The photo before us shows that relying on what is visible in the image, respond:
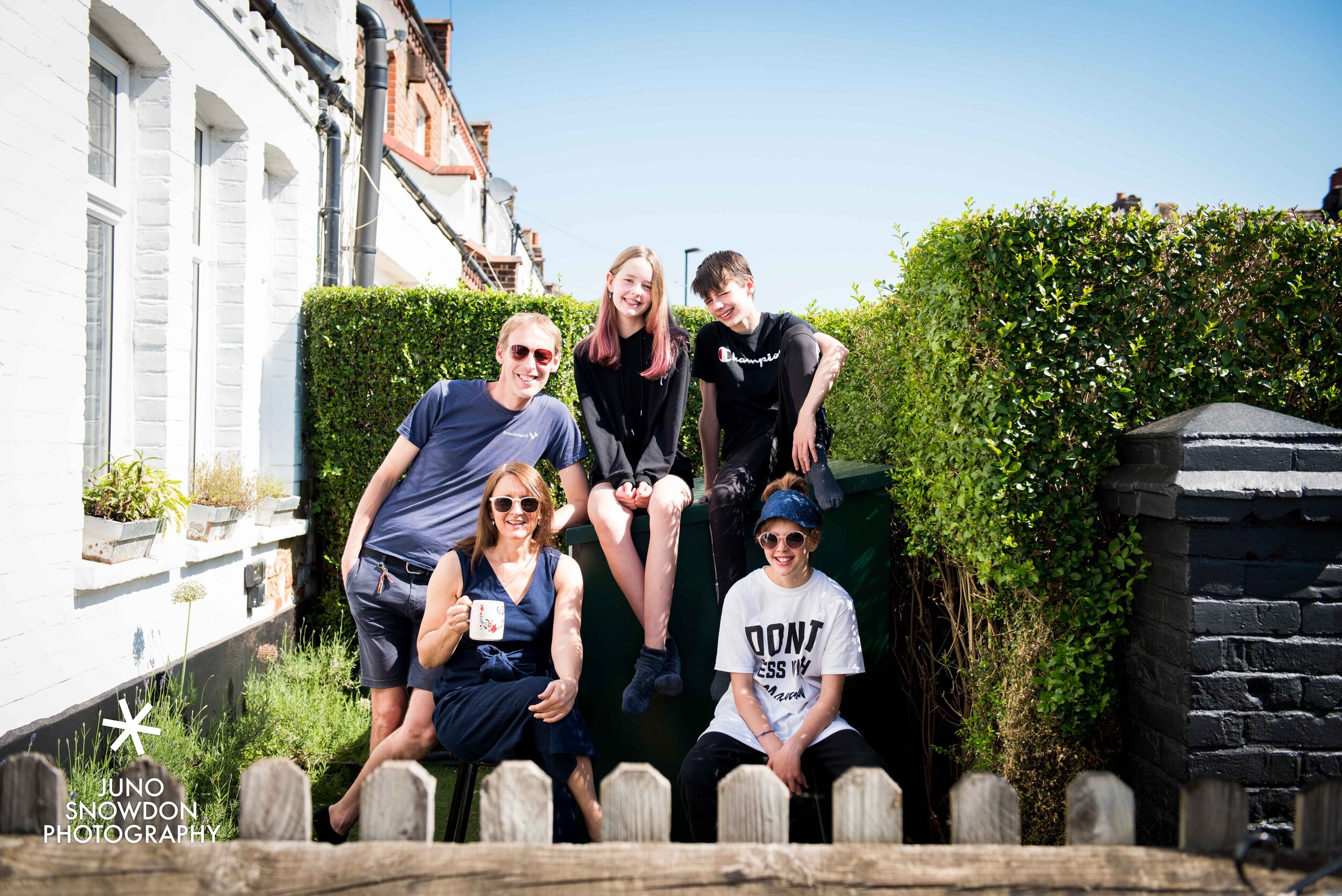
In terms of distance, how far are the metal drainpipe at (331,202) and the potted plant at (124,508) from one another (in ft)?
8.99

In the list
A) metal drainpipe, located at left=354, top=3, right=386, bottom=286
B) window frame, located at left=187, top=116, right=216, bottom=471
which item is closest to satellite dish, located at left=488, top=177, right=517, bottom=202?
metal drainpipe, located at left=354, top=3, right=386, bottom=286

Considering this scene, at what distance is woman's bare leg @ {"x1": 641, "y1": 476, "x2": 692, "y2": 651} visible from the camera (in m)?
3.04

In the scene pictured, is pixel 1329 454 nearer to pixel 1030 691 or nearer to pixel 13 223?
pixel 1030 691

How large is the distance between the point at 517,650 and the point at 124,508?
222 centimetres

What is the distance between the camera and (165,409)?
170 inches

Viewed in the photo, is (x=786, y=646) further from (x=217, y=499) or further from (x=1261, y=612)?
(x=217, y=499)

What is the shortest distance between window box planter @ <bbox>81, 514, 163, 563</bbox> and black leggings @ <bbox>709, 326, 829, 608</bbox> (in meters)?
2.55

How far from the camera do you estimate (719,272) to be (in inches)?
131

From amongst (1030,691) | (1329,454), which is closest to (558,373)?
(1030,691)

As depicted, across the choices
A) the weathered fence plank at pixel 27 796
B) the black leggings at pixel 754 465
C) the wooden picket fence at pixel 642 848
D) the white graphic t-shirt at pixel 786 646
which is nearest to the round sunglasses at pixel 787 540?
the white graphic t-shirt at pixel 786 646

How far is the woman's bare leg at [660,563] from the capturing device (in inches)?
120

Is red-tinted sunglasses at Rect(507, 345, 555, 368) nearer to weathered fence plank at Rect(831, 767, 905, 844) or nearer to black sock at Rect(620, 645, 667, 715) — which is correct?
black sock at Rect(620, 645, 667, 715)

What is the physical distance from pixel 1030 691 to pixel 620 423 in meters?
1.78

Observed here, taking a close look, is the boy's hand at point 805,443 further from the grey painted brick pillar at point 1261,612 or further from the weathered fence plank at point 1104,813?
the weathered fence plank at point 1104,813
